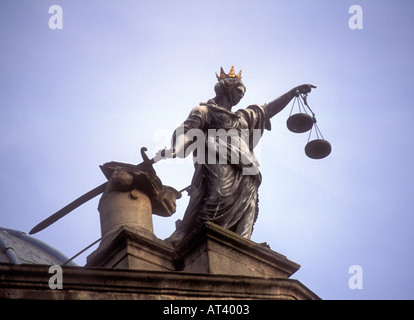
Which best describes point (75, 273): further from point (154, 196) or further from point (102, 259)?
point (154, 196)

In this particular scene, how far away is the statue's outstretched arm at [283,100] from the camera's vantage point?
12.5m

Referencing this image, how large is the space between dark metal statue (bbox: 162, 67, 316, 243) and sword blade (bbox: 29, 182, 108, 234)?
4.05ft

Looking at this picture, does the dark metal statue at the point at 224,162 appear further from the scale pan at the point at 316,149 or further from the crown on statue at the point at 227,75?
the scale pan at the point at 316,149

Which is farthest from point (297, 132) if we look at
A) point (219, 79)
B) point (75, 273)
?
point (75, 273)

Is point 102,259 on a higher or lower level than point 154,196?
lower

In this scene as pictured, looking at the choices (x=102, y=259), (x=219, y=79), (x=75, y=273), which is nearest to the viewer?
(x=75, y=273)

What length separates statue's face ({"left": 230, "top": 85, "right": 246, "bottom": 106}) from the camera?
40.2 ft

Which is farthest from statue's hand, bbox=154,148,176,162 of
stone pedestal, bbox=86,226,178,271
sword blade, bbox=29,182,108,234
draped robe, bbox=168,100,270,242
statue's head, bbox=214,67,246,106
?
statue's head, bbox=214,67,246,106

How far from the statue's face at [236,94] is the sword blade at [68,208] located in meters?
2.42

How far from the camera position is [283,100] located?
12.6 metres

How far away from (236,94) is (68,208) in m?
3.05

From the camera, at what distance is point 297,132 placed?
41.6 ft

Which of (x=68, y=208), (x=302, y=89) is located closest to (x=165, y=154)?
(x=68, y=208)
